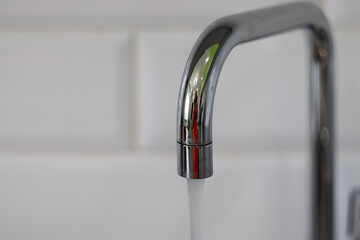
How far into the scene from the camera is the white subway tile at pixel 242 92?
0.50 metres

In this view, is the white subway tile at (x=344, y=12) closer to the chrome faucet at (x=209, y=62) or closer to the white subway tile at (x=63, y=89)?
the chrome faucet at (x=209, y=62)

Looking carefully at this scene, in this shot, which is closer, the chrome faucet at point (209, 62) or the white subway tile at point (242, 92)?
the chrome faucet at point (209, 62)

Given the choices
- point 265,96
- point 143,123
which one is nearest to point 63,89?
point 143,123

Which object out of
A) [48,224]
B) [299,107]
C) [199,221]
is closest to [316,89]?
[299,107]

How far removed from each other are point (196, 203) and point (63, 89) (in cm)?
23

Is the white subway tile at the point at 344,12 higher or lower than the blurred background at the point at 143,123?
higher

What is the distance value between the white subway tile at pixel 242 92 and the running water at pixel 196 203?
0.18 meters

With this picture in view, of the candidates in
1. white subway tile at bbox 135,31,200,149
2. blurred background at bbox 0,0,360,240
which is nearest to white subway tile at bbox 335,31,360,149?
blurred background at bbox 0,0,360,240

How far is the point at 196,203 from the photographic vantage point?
334 mm

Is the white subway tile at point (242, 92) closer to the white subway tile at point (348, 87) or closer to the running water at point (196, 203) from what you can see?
the white subway tile at point (348, 87)

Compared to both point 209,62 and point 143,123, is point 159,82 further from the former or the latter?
point 209,62

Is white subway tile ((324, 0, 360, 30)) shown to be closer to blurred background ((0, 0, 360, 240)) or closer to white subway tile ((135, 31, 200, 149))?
blurred background ((0, 0, 360, 240))

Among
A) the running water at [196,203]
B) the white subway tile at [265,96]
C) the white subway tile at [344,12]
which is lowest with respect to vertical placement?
the running water at [196,203]

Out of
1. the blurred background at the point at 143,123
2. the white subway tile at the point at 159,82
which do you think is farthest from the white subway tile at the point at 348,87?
the white subway tile at the point at 159,82
